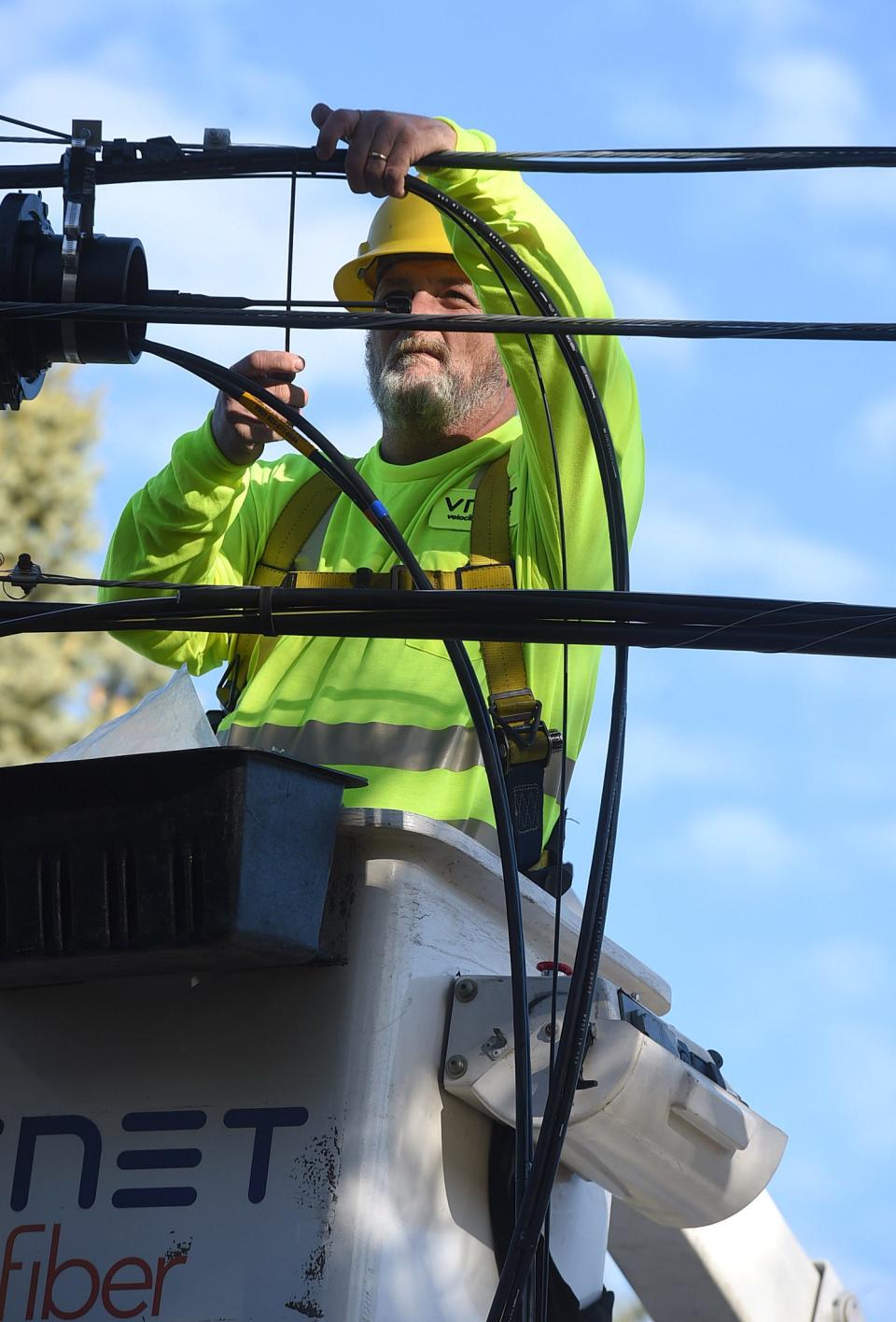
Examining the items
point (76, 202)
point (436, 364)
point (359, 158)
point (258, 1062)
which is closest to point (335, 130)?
point (359, 158)

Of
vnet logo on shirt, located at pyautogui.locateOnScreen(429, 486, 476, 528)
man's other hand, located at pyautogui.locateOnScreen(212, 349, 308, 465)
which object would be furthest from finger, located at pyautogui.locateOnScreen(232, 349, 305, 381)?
vnet logo on shirt, located at pyautogui.locateOnScreen(429, 486, 476, 528)

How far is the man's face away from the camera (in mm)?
4289

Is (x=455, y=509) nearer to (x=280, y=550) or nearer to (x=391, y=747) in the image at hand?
(x=280, y=550)

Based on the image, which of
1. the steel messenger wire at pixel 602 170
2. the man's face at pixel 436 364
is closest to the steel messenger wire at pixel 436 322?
the steel messenger wire at pixel 602 170

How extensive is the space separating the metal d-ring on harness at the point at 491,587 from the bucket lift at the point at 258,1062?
1.56 ft

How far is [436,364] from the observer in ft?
14.2

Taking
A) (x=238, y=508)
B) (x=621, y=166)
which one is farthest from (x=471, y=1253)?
(x=238, y=508)

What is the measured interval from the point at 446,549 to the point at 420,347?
0.77 meters

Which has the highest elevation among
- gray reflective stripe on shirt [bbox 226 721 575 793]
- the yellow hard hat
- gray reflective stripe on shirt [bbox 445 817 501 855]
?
the yellow hard hat

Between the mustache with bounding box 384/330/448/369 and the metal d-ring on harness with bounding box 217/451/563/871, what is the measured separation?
1.24 ft

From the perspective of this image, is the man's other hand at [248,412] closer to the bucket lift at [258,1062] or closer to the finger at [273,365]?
the finger at [273,365]

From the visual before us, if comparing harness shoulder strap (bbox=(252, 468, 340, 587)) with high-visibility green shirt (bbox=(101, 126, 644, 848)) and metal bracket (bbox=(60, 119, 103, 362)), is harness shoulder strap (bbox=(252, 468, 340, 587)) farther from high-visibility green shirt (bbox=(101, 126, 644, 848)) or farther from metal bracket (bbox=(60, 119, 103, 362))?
metal bracket (bbox=(60, 119, 103, 362))

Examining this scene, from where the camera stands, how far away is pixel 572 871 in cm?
353

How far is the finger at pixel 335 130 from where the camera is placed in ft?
9.03
